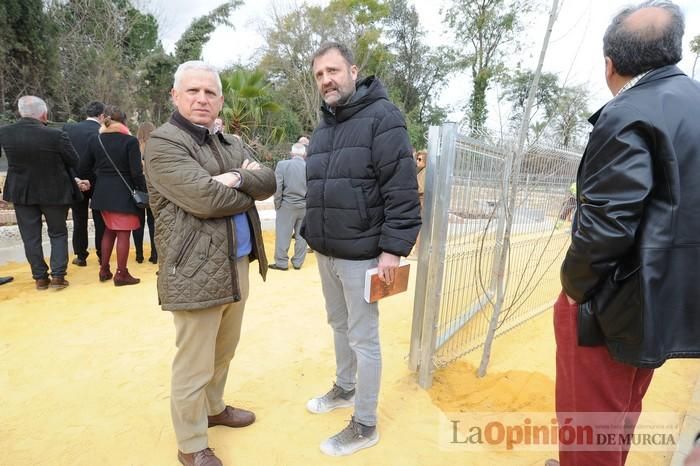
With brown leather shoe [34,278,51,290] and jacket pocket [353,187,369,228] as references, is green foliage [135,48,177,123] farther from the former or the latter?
jacket pocket [353,187,369,228]

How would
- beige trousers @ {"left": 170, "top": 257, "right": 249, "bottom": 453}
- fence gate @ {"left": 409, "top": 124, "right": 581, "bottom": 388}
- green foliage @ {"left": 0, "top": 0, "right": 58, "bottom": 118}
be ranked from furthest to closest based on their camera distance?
green foliage @ {"left": 0, "top": 0, "right": 58, "bottom": 118}, fence gate @ {"left": 409, "top": 124, "right": 581, "bottom": 388}, beige trousers @ {"left": 170, "top": 257, "right": 249, "bottom": 453}

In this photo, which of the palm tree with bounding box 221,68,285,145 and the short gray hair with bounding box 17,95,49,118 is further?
the palm tree with bounding box 221,68,285,145

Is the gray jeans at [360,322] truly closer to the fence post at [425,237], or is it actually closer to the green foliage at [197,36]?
the fence post at [425,237]

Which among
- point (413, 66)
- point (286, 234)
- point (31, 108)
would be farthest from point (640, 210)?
point (413, 66)

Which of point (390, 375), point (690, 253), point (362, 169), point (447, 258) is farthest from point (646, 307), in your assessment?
point (390, 375)

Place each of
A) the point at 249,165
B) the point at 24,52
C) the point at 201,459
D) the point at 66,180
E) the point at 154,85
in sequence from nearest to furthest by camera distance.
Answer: the point at 201,459
the point at 249,165
the point at 66,180
the point at 24,52
the point at 154,85

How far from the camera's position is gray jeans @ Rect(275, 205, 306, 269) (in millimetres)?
5707

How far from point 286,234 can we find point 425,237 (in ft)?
11.5

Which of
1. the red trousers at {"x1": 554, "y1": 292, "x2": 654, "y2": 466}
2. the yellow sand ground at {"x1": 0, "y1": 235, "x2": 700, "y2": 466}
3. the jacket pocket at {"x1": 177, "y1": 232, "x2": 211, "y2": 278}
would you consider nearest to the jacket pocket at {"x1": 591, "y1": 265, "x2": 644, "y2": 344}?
the red trousers at {"x1": 554, "y1": 292, "x2": 654, "y2": 466}

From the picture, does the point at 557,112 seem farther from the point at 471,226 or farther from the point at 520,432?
the point at 520,432

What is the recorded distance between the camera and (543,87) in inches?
146

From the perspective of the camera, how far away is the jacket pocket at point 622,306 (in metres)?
1.31

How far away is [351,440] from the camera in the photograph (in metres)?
2.14

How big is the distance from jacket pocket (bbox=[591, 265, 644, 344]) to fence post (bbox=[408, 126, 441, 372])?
4.08ft
